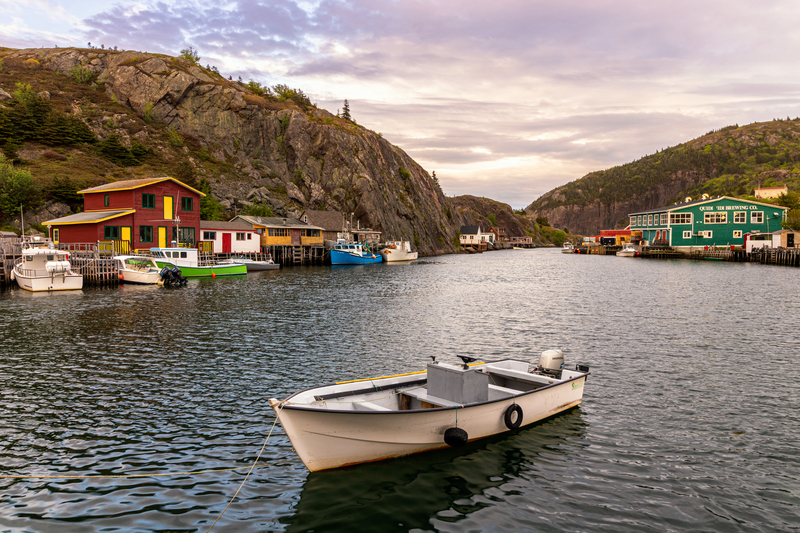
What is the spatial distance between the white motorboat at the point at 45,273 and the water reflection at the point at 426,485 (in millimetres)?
43946

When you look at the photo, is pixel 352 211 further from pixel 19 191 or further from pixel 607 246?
pixel 607 246

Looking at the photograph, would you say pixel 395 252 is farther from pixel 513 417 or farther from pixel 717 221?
pixel 513 417

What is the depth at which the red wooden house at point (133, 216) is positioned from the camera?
58188mm

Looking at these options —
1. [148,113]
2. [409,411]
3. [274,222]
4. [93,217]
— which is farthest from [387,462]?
[148,113]

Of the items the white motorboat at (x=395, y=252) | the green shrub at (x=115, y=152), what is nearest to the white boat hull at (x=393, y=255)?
the white motorboat at (x=395, y=252)

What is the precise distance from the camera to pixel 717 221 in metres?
108

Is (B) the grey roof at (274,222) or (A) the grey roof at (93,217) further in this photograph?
(B) the grey roof at (274,222)

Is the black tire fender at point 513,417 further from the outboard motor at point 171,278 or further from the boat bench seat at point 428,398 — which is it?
the outboard motor at point 171,278

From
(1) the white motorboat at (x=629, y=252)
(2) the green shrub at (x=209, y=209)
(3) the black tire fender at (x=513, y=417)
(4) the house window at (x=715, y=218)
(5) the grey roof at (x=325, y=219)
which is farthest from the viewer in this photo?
(1) the white motorboat at (x=629, y=252)

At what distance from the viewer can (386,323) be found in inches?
1184

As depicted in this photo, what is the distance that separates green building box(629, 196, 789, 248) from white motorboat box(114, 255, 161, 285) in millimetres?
113858

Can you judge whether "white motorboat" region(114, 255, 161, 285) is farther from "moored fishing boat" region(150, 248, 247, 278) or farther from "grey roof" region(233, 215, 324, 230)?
"grey roof" region(233, 215, 324, 230)

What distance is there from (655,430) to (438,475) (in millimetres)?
7030

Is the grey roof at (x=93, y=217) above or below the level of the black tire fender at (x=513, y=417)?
above
